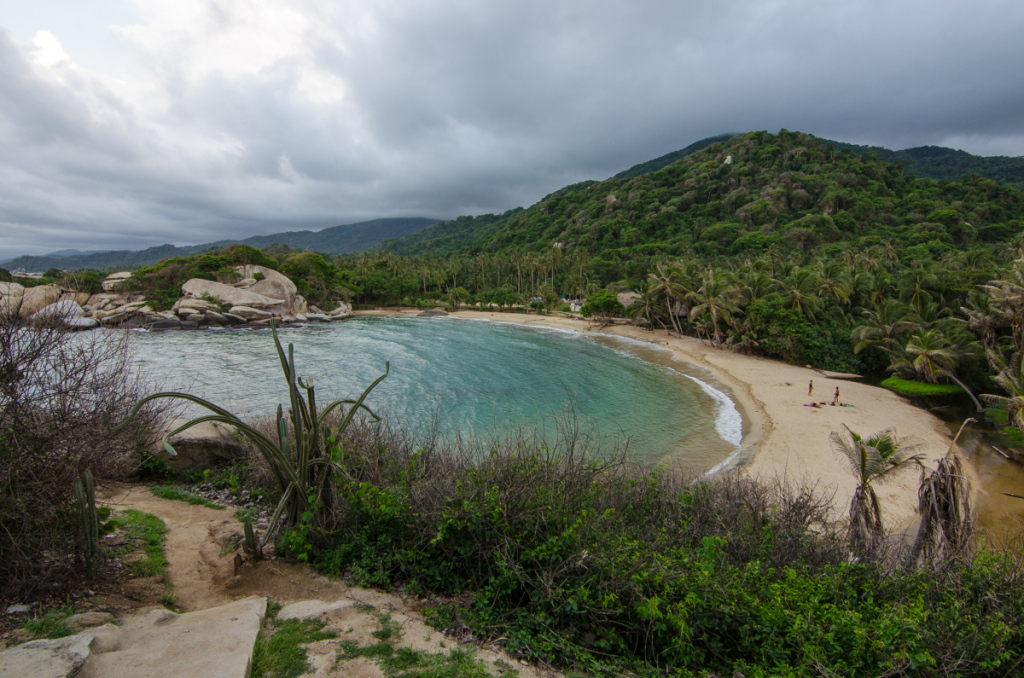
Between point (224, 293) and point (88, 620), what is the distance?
69.0 metres

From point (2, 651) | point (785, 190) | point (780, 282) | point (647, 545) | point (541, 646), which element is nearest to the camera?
point (2, 651)

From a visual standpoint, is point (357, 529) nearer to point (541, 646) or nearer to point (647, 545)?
point (541, 646)

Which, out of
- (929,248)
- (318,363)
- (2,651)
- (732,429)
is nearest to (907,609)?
(2,651)

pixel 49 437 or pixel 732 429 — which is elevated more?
pixel 49 437

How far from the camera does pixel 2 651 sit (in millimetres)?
3783

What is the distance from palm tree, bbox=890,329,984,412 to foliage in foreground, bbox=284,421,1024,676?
2668 centimetres

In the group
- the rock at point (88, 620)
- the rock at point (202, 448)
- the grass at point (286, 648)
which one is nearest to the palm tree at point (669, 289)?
the rock at point (202, 448)

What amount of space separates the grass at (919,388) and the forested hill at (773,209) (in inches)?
1972

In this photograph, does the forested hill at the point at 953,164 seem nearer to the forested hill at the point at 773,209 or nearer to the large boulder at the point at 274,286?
the forested hill at the point at 773,209

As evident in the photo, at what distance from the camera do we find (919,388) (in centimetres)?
2778

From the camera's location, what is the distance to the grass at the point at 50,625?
13.9 feet

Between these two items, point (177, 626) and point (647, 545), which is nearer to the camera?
point (177, 626)

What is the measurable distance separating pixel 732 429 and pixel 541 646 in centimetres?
1941

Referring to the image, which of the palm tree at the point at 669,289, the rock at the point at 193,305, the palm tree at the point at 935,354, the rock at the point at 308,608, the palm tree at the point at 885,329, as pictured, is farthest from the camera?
the rock at the point at 193,305
